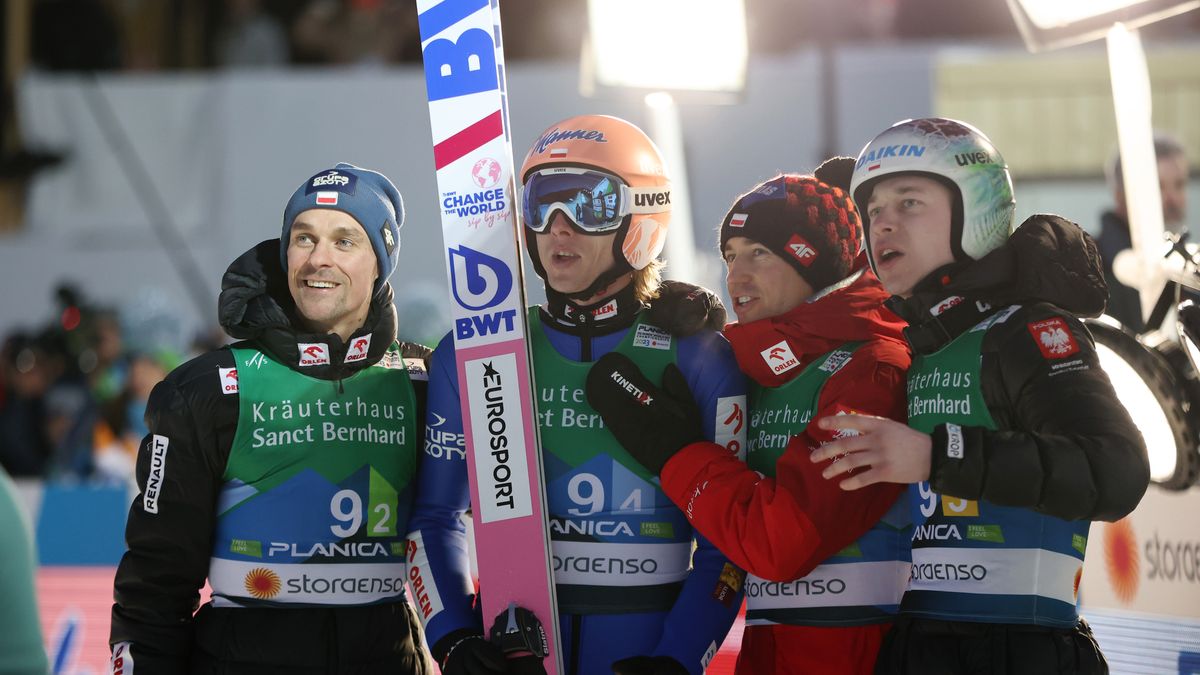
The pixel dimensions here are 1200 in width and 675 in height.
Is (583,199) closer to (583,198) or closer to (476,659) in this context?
(583,198)

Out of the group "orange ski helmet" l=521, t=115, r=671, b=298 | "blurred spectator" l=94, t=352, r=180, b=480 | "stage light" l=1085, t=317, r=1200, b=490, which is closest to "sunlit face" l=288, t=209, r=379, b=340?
"orange ski helmet" l=521, t=115, r=671, b=298

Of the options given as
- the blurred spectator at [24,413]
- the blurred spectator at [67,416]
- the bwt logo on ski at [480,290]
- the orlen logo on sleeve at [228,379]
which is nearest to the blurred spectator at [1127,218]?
the bwt logo on ski at [480,290]

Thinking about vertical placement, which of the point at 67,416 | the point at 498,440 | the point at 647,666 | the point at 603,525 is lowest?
the point at 647,666

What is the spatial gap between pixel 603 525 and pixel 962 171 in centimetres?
116

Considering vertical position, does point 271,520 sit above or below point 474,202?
below

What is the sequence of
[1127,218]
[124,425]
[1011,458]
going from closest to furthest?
[1011,458] → [1127,218] → [124,425]

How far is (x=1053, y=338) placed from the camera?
9.34ft

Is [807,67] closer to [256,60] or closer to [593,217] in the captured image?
[256,60]

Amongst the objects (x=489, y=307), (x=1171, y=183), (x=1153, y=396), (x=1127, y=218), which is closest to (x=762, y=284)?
(x=489, y=307)

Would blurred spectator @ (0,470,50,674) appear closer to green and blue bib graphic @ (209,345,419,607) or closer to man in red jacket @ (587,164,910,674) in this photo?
green and blue bib graphic @ (209,345,419,607)

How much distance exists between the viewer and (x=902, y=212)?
3.12 metres

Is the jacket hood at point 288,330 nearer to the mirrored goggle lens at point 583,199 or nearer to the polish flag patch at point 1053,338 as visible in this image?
the mirrored goggle lens at point 583,199

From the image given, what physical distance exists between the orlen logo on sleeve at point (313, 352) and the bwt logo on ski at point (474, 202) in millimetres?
472

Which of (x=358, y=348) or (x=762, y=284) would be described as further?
(x=358, y=348)
